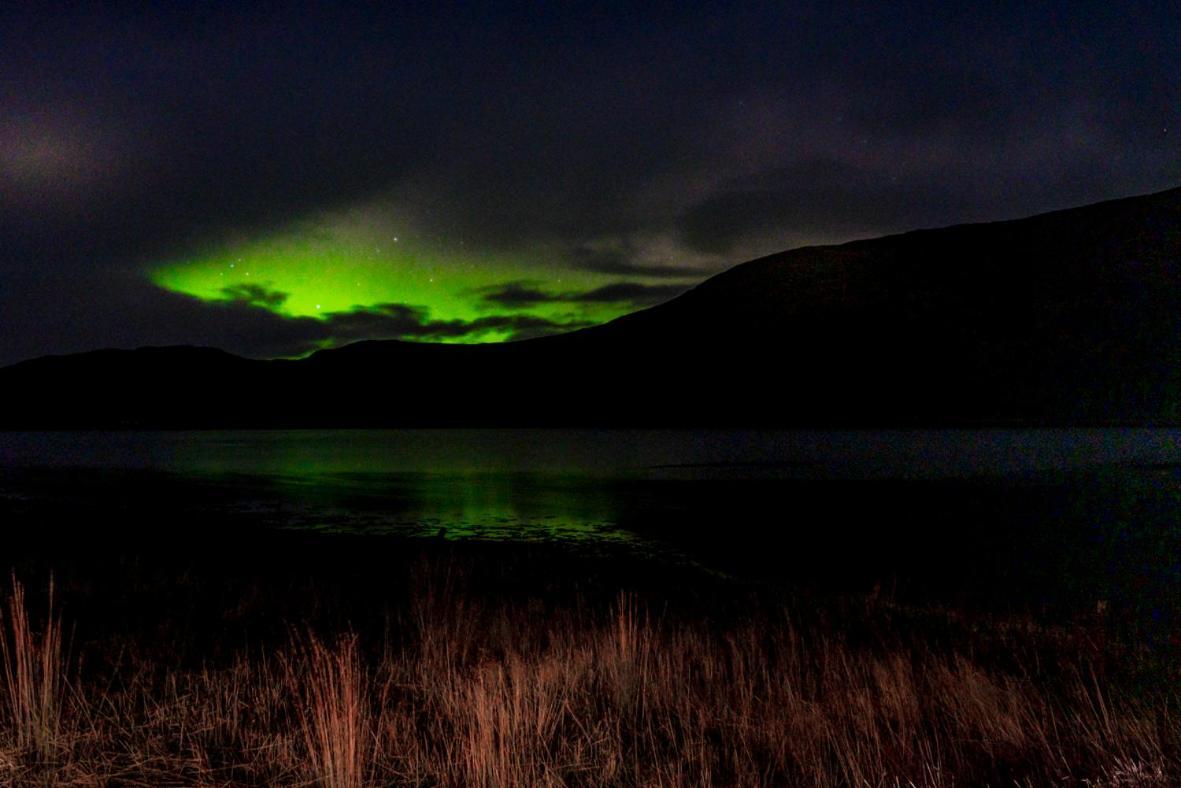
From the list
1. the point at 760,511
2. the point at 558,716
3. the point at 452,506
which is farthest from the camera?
the point at 452,506

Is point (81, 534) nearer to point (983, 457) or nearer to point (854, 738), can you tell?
point (854, 738)

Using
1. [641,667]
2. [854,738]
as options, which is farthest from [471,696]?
[854,738]

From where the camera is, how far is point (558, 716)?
6.50 m

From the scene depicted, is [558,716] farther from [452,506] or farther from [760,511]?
[452,506]

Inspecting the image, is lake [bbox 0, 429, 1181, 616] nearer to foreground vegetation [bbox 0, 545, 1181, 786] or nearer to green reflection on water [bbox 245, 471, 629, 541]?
green reflection on water [bbox 245, 471, 629, 541]

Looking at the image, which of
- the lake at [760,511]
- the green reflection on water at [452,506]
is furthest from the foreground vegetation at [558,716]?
the green reflection on water at [452,506]

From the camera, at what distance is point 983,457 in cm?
7881

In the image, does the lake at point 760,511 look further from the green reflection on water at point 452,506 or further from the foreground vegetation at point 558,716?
the foreground vegetation at point 558,716

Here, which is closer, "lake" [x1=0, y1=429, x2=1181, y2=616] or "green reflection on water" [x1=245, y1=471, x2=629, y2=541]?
"lake" [x1=0, y1=429, x2=1181, y2=616]

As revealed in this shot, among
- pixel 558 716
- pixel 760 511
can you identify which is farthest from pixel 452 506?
pixel 558 716

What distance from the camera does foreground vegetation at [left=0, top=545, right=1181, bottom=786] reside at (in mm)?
5391

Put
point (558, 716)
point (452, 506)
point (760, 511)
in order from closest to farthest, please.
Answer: point (558, 716) → point (760, 511) → point (452, 506)

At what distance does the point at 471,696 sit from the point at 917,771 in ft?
11.5

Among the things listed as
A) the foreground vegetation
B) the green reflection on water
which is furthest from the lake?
the foreground vegetation
